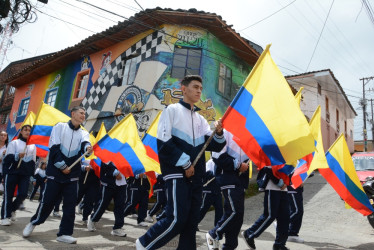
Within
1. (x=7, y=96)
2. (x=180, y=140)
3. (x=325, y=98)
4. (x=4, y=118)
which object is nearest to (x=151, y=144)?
(x=180, y=140)

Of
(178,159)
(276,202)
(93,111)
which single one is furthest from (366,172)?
(93,111)

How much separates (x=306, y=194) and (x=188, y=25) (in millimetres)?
9300

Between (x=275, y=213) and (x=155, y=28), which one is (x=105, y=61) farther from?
(x=275, y=213)

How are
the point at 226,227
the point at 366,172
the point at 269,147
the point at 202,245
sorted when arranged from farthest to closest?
the point at 366,172, the point at 202,245, the point at 226,227, the point at 269,147

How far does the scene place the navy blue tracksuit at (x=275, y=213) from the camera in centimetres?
481

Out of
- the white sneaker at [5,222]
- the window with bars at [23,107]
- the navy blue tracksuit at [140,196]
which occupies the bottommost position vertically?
the white sneaker at [5,222]

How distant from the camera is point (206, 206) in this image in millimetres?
7352

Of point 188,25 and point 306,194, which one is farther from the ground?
point 188,25

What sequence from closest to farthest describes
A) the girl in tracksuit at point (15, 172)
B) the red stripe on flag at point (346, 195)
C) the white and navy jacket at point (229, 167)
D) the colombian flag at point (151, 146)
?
the white and navy jacket at point (229, 167) < the red stripe on flag at point (346, 195) < the girl in tracksuit at point (15, 172) < the colombian flag at point (151, 146)

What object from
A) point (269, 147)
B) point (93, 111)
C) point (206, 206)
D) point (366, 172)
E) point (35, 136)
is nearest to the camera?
point (269, 147)

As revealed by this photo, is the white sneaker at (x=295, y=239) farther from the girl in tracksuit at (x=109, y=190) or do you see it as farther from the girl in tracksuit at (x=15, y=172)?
the girl in tracksuit at (x=15, y=172)

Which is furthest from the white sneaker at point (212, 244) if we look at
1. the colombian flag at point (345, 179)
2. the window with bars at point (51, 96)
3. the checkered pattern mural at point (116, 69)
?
the window with bars at point (51, 96)

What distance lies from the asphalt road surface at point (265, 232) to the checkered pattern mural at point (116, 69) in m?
7.46

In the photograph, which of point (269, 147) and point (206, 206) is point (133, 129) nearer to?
point (206, 206)
